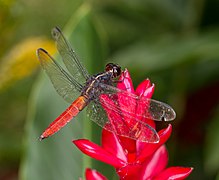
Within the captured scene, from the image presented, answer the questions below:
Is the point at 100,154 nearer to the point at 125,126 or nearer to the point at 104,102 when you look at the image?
the point at 125,126

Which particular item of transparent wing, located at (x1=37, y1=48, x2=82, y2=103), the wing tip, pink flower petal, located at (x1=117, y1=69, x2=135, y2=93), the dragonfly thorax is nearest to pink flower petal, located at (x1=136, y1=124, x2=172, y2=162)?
pink flower petal, located at (x1=117, y1=69, x2=135, y2=93)

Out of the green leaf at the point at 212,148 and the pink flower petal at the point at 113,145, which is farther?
the green leaf at the point at 212,148

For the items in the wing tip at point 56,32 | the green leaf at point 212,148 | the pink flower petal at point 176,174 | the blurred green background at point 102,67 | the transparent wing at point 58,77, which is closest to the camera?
the pink flower petal at point 176,174

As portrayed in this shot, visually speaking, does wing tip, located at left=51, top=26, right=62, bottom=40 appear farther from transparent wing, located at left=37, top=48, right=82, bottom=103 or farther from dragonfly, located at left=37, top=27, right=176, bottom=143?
transparent wing, located at left=37, top=48, right=82, bottom=103

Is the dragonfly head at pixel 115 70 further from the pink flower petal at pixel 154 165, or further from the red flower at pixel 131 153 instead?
the pink flower petal at pixel 154 165

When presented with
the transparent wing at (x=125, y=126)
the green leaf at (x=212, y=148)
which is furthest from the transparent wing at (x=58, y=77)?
the green leaf at (x=212, y=148)

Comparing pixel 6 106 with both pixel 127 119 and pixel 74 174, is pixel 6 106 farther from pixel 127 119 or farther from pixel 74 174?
pixel 127 119

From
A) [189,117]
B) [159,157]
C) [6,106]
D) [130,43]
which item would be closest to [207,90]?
[189,117]
